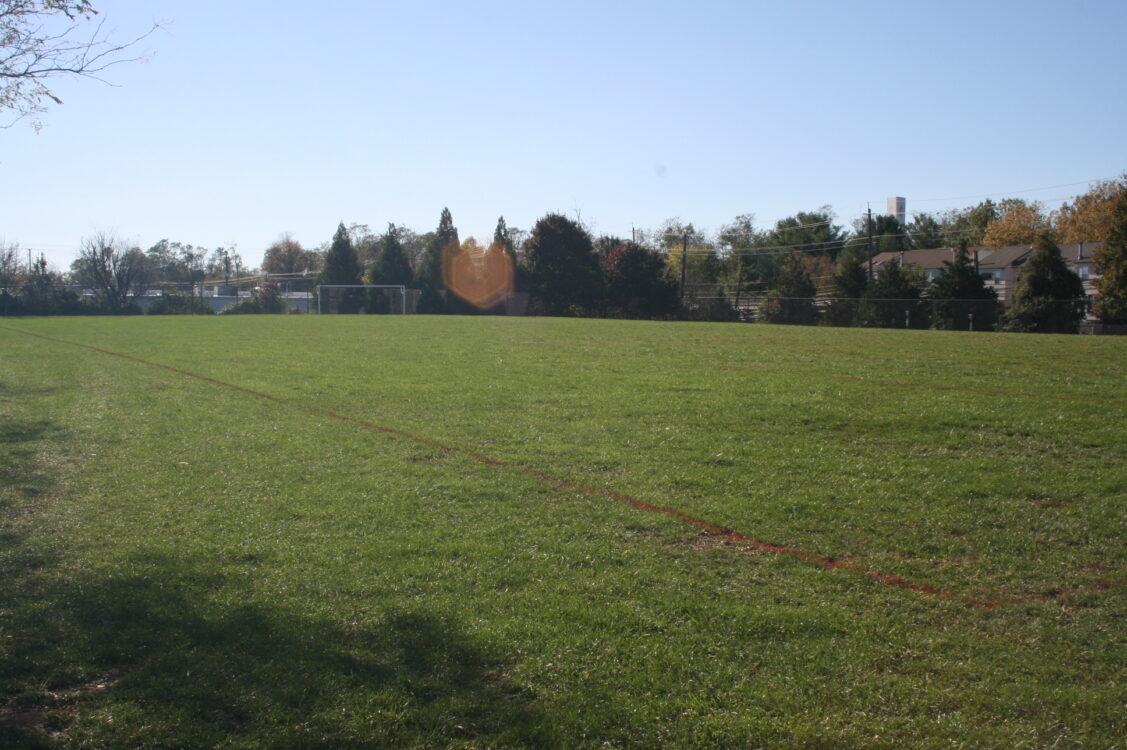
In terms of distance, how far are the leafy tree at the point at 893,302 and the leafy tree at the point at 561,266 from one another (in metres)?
19.4

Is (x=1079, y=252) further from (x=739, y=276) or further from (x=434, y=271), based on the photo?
(x=434, y=271)

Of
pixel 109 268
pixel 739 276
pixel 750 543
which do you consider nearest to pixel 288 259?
pixel 109 268

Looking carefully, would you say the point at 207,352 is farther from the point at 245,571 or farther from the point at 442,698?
the point at 442,698

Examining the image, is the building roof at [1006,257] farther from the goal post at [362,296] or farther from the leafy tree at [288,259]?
the leafy tree at [288,259]

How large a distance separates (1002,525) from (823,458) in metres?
2.45

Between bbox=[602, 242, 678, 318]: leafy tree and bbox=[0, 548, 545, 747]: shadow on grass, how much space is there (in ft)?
164

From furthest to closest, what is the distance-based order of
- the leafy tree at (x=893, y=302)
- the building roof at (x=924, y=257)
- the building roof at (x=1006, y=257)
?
the building roof at (x=924, y=257) < the building roof at (x=1006, y=257) < the leafy tree at (x=893, y=302)

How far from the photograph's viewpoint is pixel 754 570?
19.5 feet

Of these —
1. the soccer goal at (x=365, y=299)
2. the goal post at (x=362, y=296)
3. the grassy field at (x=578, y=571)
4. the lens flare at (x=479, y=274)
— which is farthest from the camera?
the lens flare at (x=479, y=274)

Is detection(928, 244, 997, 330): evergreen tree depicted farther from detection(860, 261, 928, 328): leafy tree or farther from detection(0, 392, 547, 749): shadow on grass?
detection(0, 392, 547, 749): shadow on grass

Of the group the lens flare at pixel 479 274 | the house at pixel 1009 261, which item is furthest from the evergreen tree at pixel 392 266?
the house at pixel 1009 261

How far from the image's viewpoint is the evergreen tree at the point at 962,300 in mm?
37844

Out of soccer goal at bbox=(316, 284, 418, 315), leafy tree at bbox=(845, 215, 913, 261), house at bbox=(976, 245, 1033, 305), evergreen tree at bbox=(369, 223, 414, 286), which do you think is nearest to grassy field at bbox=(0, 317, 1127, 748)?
soccer goal at bbox=(316, 284, 418, 315)

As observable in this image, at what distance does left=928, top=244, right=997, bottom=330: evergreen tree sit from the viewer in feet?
124
